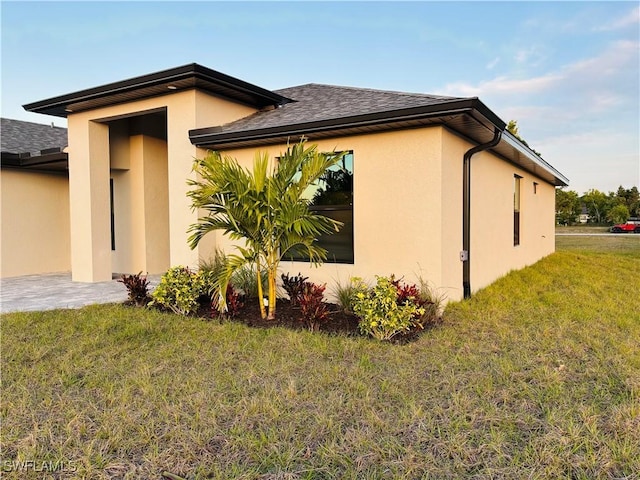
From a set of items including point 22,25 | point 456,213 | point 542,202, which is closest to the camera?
point 456,213

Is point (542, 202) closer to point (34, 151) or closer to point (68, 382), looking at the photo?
point (68, 382)

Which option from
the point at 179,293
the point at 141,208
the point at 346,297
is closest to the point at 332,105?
the point at 346,297

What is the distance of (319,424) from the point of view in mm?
2914

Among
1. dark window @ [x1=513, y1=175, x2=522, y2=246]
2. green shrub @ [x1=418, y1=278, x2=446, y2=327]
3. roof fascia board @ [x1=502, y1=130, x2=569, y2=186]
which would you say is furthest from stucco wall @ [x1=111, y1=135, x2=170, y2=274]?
dark window @ [x1=513, y1=175, x2=522, y2=246]

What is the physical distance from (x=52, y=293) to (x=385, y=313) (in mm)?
6636

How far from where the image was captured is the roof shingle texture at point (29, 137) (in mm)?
11390

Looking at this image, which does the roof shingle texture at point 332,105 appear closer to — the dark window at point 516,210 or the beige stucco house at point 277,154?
the beige stucco house at point 277,154

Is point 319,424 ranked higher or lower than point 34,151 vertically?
lower

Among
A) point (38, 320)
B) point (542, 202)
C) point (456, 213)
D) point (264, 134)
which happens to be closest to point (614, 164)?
point (542, 202)

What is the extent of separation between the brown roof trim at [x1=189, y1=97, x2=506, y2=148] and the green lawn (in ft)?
9.58

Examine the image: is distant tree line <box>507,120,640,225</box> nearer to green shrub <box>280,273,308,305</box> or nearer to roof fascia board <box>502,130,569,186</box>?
roof fascia board <box>502,130,569,186</box>

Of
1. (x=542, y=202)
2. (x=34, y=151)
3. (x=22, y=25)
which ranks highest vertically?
(x=22, y=25)

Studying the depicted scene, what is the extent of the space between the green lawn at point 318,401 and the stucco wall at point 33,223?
5.89m

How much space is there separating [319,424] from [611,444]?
6.13 ft
